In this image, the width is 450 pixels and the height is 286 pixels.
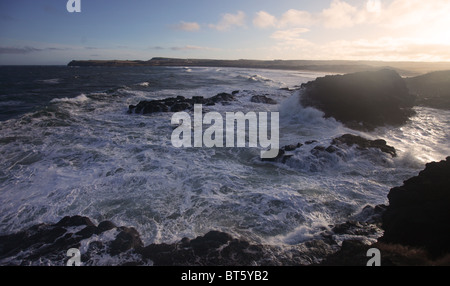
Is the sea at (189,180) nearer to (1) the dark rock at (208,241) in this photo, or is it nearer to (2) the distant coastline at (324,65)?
(1) the dark rock at (208,241)

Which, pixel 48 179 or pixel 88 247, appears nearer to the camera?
pixel 88 247

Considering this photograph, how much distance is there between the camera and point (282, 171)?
32.0ft

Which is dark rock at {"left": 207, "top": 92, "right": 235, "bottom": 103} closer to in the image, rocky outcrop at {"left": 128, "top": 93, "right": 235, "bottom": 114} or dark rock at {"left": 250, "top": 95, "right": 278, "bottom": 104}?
rocky outcrop at {"left": 128, "top": 93, "right": 235, "bottom": 114}

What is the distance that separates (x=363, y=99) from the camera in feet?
58.4

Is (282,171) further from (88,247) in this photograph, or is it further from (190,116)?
(190,116)

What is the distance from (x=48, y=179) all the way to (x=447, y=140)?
19678 millimetres

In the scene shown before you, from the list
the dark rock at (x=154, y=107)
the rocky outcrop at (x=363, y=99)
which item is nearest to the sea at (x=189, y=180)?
the rocky outcrop at (x=363, y=99)

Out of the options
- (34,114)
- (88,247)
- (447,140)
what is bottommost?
(88,247)

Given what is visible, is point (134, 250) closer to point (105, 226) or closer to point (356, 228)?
point (105, 226)

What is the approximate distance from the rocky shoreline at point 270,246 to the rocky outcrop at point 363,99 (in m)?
10.7

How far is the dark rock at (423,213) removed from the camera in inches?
195
